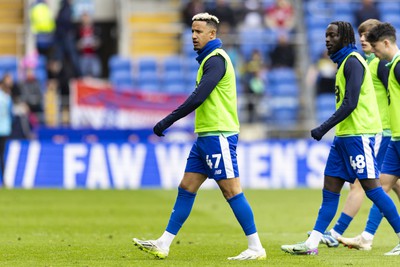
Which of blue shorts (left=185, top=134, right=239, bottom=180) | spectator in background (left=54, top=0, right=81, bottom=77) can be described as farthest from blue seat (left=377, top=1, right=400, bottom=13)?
blue shorts (left=185, top=134, right=239, bottom=180)

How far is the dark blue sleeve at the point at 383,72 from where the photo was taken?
453 inches

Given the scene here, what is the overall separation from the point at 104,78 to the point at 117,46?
1.11 metres

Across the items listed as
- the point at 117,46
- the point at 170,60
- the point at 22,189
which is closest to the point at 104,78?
the point at 117,46

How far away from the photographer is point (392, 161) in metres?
11.5

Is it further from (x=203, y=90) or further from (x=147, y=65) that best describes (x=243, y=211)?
(x=147, y=65)

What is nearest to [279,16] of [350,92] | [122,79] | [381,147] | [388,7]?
[388,7]

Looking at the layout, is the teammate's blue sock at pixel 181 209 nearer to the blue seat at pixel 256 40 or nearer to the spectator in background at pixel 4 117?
the spectator in background at pixel 4 117

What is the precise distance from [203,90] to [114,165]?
12.8 metres

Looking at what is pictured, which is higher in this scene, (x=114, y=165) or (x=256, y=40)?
(x=256, y=40)

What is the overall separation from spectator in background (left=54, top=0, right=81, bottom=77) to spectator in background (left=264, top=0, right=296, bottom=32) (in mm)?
5563

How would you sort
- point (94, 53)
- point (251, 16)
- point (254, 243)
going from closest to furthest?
point (254, 243) < point (94, 53) < point (251, 16)

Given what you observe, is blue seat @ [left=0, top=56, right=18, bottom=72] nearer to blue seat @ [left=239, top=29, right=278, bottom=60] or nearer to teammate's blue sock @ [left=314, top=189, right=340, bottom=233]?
blue seat @ [left=239, top=29, right=278, bottom=60]

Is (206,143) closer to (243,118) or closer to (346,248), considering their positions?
(346,248)

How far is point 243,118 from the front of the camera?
85.9 ft
